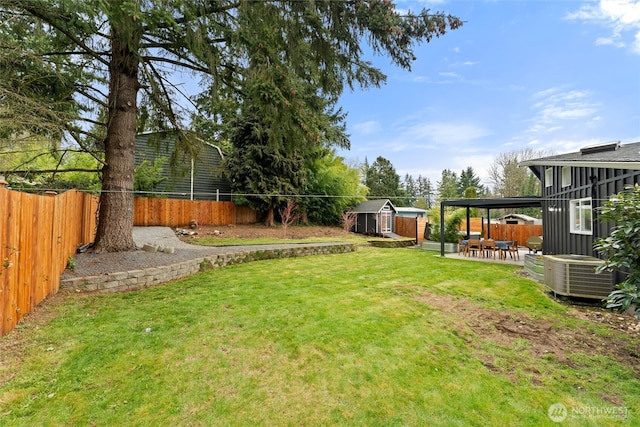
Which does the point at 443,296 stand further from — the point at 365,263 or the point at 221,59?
the point at 221,59

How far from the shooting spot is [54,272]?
4414mm

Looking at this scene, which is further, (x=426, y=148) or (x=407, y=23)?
(x=426, y=148)

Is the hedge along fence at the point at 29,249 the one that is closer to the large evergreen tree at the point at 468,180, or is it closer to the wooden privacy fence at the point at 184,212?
the wooden privacy fence at the point at 184,212

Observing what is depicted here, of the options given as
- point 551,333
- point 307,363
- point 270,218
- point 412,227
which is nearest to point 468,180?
point 412,227

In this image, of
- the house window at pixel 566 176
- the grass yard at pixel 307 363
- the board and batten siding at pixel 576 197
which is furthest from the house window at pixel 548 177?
the grass yard at pixel 307 363

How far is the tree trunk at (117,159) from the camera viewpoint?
645 cm

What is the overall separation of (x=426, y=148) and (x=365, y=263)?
54.4 ft

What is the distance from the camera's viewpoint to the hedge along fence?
2.85m

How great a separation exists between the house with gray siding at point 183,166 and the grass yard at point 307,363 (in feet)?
15.0

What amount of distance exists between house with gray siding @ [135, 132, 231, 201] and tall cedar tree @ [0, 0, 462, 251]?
1430mm

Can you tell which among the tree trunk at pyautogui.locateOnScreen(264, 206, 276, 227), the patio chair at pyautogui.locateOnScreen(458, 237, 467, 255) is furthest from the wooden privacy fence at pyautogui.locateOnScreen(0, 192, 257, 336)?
the patio chair at pyautogui.locateOnScreen(458, 237, 467, 255)

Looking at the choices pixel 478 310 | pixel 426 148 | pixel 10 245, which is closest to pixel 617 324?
pixel 478 310

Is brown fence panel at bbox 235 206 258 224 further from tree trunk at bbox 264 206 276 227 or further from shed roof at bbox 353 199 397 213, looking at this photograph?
shed roof at bbox 353 199 397 213

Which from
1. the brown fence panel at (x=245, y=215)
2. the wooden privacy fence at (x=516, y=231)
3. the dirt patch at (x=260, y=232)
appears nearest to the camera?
the dirt patch at (x=260, y=232)
